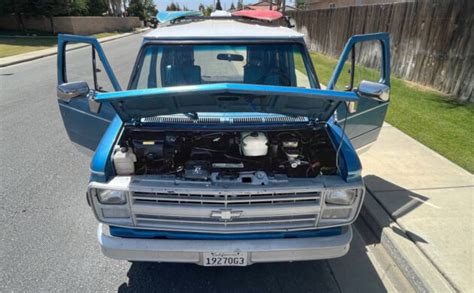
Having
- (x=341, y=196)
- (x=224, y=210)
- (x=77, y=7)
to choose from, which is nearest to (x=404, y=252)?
(x=341, y=196)

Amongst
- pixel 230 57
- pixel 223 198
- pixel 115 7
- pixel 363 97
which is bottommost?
pixel 223 198

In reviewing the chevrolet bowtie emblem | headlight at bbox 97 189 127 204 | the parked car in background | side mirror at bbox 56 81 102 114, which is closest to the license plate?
the parked car in background

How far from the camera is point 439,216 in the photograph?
3.50 m

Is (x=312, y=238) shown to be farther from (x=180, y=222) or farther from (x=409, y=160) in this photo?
(x=409, y=160)

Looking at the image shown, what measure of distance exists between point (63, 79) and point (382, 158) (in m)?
4.30

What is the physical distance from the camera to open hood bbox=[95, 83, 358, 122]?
2.12 metres

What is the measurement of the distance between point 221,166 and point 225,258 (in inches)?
27.9

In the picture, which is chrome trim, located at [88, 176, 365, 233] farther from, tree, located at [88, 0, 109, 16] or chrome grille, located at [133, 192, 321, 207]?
tree, located at [88, 0, 109, 16]

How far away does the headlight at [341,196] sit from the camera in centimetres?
242

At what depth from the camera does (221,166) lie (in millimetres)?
2689

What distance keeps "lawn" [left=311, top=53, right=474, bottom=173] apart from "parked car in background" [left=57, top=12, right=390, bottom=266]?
2902 millimetres

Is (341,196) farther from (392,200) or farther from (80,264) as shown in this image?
(80,264)

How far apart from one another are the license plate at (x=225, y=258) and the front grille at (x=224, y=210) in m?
0.17

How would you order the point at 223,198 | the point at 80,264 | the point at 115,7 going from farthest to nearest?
the point at 115,7, the point at 80,264, the point at 223,198
